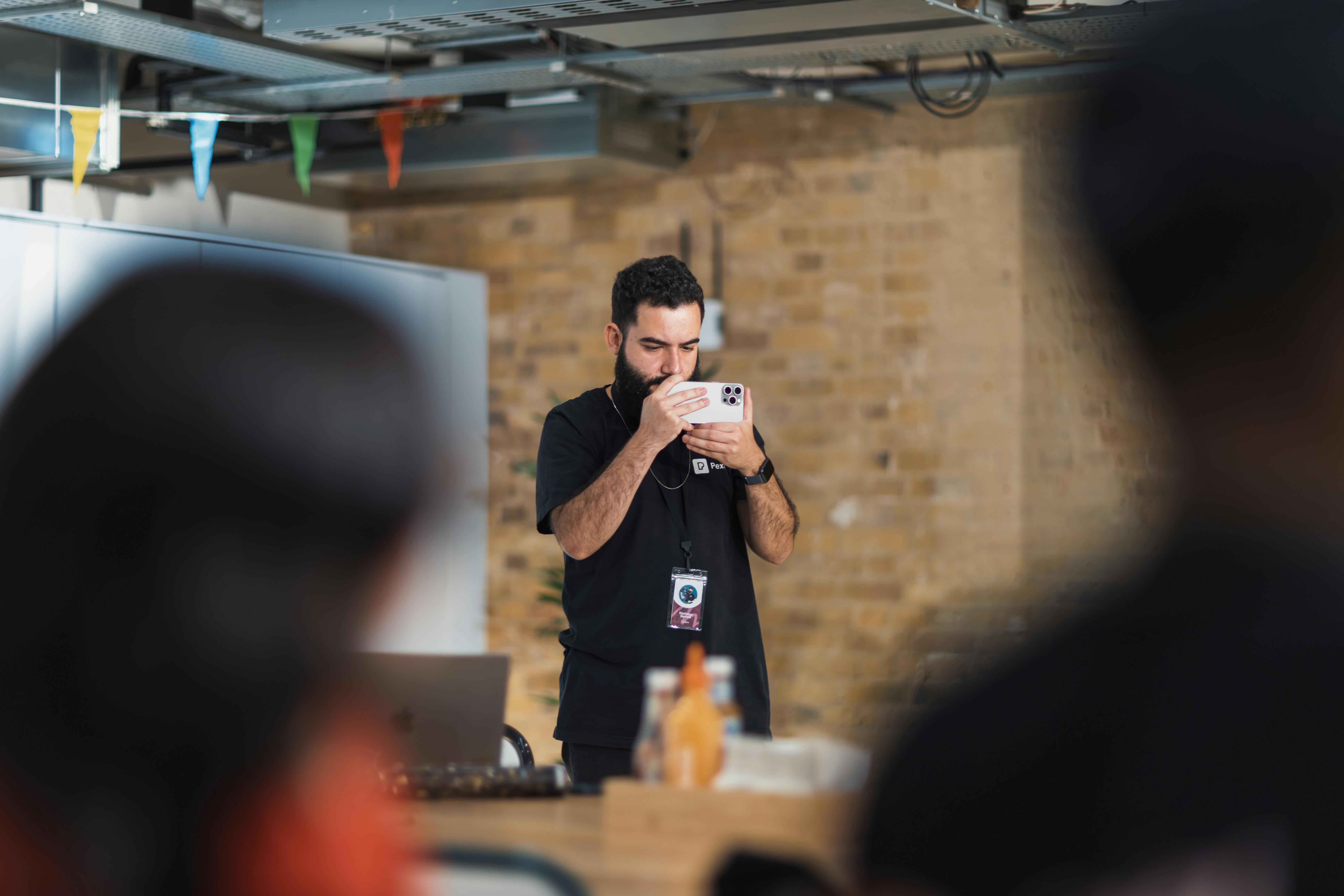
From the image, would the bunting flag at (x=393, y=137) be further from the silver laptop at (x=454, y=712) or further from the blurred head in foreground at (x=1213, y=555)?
the blurred head in foreground at (x=1213, y=555)

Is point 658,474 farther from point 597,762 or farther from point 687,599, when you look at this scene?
point 597,762

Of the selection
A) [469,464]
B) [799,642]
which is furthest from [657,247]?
[469,464]

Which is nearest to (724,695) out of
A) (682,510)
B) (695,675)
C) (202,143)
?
(695,675)

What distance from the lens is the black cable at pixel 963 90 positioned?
13.6ft

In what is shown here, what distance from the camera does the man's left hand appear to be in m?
2.23

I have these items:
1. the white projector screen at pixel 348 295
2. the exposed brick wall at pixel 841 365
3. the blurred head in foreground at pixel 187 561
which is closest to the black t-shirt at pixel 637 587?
the white projector screen at pixel 348 295

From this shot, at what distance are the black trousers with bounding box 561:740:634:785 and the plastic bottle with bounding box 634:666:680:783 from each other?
2.12 ft

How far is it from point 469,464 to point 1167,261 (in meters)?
0.27

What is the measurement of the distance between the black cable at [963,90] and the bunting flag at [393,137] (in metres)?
1.64

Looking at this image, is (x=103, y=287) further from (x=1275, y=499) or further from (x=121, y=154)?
(x=121, y=154)

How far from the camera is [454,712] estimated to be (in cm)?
163

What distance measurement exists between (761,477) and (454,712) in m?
0.80

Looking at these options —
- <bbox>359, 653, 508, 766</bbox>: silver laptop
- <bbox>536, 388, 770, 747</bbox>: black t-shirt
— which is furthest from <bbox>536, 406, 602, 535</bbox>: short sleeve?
<bbox>359, 653, 508, 766</bbox>: silver laptop

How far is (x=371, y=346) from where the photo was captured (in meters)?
0.43
